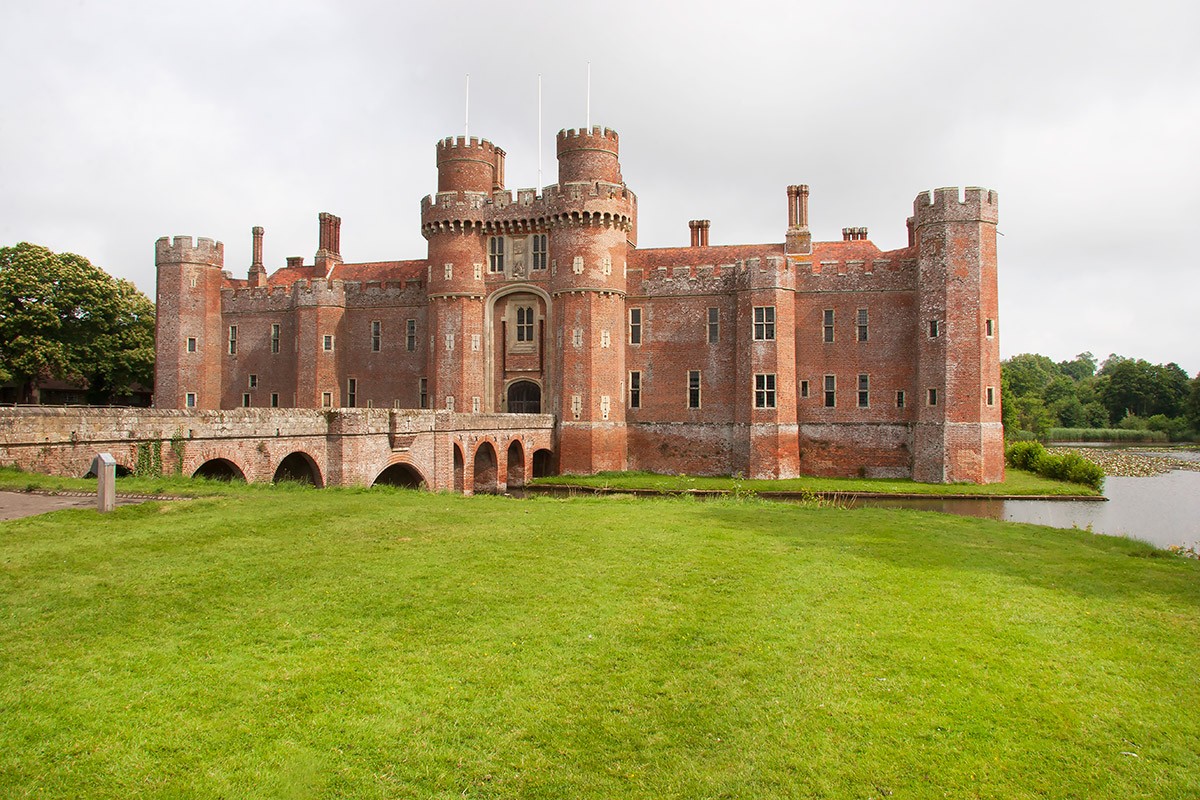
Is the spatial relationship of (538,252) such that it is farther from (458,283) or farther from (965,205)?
(965,205)

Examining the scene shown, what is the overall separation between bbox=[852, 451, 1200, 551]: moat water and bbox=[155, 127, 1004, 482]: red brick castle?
5.03 m

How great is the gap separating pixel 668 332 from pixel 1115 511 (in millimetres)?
21453

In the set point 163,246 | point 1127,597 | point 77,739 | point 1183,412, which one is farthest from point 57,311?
point 1183,412

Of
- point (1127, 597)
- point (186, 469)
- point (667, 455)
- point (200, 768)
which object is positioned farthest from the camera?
point (667, 455)

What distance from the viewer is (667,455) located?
138ft

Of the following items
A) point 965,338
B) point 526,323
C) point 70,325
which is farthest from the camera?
point 70,325

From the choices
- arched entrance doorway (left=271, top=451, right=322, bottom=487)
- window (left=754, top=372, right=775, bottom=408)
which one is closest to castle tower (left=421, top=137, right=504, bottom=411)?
window (left=754, top=372, right=775, bottom=408)

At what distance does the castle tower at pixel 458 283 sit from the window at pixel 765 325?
1438cm

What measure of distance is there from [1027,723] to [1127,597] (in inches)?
213

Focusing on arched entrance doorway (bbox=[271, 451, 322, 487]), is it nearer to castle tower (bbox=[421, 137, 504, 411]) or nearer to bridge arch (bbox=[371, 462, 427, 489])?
bridge arch (bbox=[371, 462, 427, 489])

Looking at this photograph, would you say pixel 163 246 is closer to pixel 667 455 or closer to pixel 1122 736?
pixel 667 455

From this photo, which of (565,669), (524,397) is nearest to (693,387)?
(524,397)

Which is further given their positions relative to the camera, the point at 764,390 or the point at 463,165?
the point at 463,165

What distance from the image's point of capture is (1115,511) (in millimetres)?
30641
